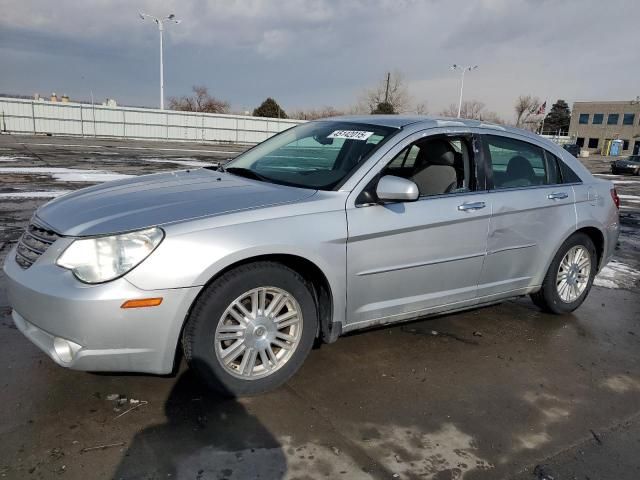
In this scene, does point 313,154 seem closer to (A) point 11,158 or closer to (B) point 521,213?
(B) point 521,213

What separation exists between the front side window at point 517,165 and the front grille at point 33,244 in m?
3.05

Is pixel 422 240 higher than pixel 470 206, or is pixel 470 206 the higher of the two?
pixel 470 206

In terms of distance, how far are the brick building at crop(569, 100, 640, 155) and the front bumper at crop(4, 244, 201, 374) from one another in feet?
287

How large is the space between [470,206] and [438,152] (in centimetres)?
53

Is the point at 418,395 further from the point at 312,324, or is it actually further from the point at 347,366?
the point at 312,324

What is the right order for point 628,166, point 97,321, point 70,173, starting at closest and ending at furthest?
point 97,321 < point 70,173 < point 628,166

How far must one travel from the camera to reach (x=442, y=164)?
13.0 ft

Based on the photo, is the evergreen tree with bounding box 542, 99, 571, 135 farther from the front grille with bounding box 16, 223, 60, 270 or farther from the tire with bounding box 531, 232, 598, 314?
the front grille with bounding box 16, 223, 60, 270

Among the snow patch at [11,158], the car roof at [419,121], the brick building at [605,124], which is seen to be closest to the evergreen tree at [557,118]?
the brick building at [605,124]

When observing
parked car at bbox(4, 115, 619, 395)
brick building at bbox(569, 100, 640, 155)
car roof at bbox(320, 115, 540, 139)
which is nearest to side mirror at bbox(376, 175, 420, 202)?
parked car at bbox(4, 115, 619, 395)

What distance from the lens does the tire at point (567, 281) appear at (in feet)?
14.6

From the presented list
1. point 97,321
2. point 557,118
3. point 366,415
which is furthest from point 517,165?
point 557,118

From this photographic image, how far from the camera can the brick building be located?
8075 centimetres

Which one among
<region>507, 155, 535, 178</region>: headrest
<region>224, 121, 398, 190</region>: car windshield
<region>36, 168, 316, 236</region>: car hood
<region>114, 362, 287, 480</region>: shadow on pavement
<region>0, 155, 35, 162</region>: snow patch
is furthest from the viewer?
<region>0, 155, 35, 162</region>: snow patch
